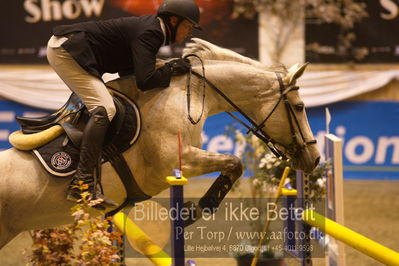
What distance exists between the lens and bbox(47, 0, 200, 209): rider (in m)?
3.47

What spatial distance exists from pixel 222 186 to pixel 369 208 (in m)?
4.23

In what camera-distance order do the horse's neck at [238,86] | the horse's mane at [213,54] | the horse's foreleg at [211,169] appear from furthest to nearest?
the horse's mane at [213,54] → the horse's neck at [238,86] → the horse's foreleg at [211,169]

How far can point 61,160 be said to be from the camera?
3.55 m

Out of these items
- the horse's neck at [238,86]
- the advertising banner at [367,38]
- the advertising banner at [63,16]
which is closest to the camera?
the horse's neck at [238,86]

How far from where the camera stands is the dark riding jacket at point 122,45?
3506mm

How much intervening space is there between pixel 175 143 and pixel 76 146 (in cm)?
53

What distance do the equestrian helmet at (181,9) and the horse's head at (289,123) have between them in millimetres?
→ 666

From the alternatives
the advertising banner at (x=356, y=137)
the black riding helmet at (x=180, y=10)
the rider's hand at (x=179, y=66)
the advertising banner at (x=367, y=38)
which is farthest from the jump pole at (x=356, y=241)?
the advertising banner at (x=367, y=38)

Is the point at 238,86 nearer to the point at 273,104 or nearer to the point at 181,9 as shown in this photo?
the point at 273,104

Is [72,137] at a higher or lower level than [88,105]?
lower

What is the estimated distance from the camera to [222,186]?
371 cm

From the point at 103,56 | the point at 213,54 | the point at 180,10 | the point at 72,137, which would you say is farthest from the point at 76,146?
the point at 213,54

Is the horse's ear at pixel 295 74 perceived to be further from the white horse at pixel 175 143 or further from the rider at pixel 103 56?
the rider at pixel 103 56

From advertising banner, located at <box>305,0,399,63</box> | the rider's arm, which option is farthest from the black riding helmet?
advertising banner, located at <box>305,0,399,63</box>
